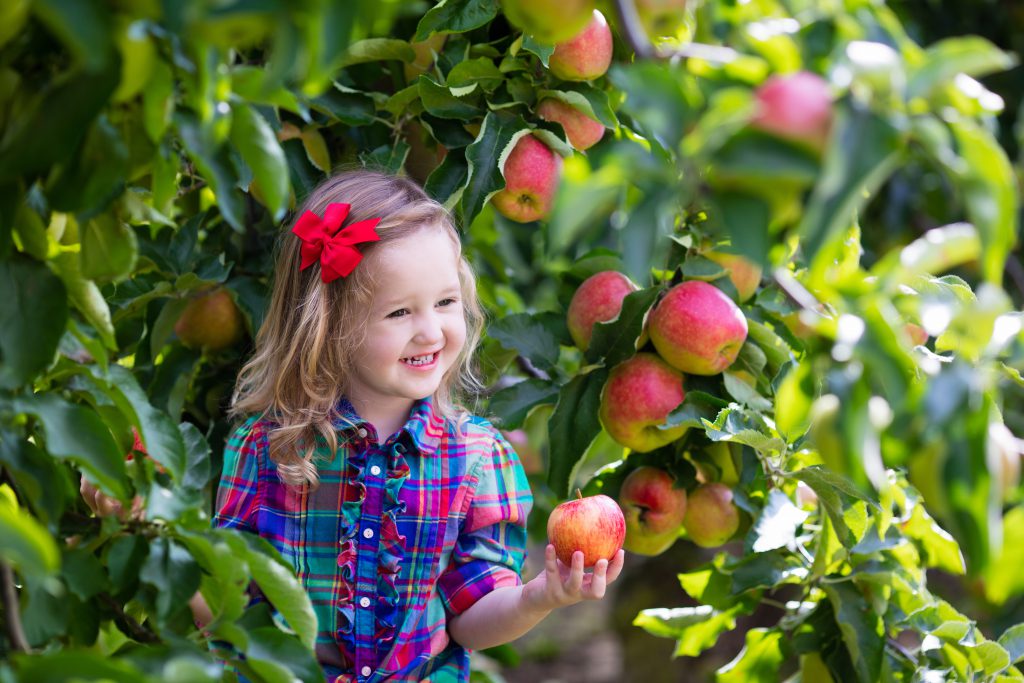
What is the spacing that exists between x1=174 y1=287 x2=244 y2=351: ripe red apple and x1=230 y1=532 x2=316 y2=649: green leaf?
78 centimetres

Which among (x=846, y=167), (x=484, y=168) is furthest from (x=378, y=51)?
(x=846, y=167)

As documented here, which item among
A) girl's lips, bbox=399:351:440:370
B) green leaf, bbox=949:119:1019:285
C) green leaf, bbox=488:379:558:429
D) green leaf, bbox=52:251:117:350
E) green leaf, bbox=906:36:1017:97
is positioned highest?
green leaf, bbox=906:36:1017:97

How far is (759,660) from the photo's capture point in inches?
70.9

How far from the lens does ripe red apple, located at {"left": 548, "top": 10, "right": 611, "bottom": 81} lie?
1608 mm

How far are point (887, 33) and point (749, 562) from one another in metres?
1.04

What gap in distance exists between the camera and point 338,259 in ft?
5.13

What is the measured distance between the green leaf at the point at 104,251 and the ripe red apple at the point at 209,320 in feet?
2.55

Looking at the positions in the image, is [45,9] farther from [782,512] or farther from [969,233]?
[782,512]

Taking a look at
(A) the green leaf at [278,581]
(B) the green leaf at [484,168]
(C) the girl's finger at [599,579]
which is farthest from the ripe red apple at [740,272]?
(A) the green leaf at [278,581]

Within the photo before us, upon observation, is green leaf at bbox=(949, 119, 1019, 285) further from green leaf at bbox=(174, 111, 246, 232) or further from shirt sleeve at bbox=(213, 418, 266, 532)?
shirt sleeve at bbox=(213, 418, 266, 532)

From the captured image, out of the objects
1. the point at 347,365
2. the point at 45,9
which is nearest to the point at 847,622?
the point at 347,365

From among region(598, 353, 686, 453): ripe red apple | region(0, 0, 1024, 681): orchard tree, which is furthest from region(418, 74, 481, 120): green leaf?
region(598, 353, 686, 453): ripe red apple

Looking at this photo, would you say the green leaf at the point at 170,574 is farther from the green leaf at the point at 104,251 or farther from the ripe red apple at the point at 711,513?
the ripe red apple at the point at 711,513

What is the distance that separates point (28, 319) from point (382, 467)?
71 cm
